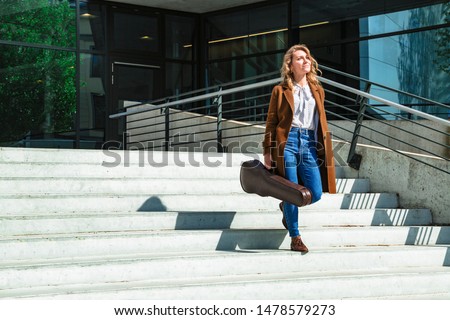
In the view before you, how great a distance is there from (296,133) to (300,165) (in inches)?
11.1

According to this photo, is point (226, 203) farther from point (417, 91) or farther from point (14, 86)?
point (14, 86)

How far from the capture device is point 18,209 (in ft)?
19.3

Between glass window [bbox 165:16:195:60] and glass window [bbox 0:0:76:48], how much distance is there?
268 cm

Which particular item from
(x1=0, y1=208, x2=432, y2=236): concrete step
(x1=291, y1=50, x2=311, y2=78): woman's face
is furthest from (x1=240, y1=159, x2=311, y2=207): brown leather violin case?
(x1=291, y1=50, x2=311, y2=78): woman's face

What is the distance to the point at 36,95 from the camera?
47.6 ft

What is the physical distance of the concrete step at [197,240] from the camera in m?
5.25

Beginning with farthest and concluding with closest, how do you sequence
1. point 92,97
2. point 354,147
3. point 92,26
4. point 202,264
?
point 92,26 → point 92,97 → point 354,147 → point 202,264

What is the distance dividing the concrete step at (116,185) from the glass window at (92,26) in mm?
9225

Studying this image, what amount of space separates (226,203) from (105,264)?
2.07 metres

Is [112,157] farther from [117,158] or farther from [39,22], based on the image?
[39,22]

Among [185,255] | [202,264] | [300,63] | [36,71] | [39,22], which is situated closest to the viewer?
[202,264]

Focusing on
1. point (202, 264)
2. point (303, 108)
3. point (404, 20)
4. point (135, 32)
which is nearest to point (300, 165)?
point (303, 108)

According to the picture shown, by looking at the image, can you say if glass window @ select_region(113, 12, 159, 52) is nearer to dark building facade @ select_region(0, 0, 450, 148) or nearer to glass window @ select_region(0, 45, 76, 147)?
dark building facade @ select_region(0, 0, 450, 148)

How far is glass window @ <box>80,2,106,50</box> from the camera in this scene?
50.9 ft
